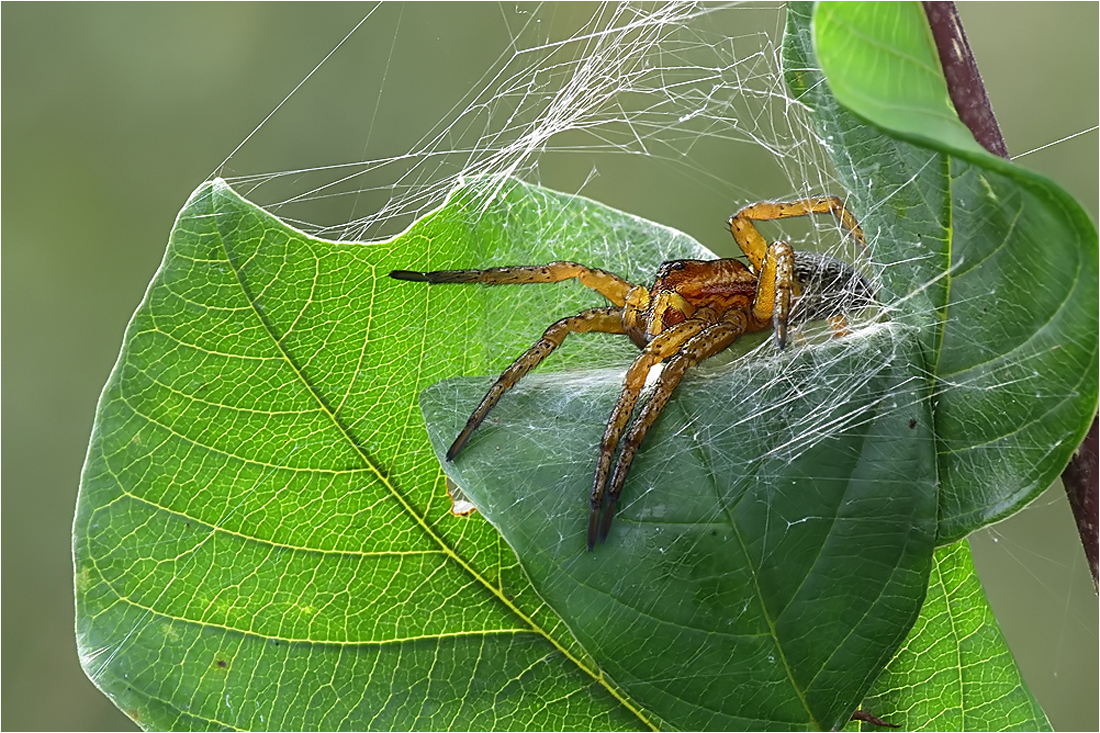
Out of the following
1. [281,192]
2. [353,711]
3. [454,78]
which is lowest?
[353,711]

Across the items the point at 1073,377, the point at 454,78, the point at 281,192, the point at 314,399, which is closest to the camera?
the point at 1073,377

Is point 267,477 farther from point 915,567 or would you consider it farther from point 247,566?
point 915,567

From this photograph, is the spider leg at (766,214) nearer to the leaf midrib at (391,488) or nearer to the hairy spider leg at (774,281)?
the hairy spider leg at (774,281)

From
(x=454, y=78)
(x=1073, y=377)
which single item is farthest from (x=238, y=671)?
(x=454, y=78)

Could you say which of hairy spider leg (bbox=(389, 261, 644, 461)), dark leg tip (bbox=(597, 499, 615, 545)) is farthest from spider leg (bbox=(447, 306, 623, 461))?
dark leg tip (bbox=(597, 499, 615, 545))

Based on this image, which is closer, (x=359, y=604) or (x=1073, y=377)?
(x=1073, y=377)

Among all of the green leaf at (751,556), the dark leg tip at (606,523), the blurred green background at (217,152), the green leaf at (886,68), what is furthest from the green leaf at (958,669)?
the blurred green background at (217,152)
